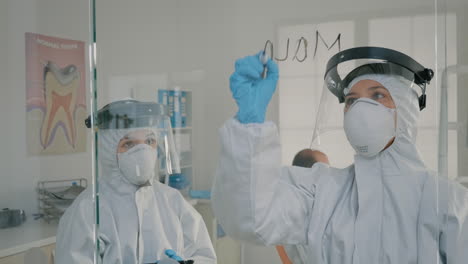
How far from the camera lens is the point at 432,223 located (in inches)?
42.6

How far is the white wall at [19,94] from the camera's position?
4.33 feet

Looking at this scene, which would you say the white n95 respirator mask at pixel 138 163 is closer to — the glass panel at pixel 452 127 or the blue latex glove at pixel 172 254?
the blue latex glove at pixel 172 254

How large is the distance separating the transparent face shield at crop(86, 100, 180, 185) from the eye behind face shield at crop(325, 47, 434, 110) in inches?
17.6

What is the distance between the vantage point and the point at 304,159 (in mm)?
1092

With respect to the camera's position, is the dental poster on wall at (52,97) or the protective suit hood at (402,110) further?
the dental poster on wall at (52,97)

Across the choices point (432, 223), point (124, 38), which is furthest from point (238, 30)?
point (432, 223)

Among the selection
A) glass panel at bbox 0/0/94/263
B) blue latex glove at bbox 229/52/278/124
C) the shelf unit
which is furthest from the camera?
glass panel at bbox 0/0/94/263

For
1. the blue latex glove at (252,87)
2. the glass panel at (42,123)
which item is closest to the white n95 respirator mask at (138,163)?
the glass panel at (42,123)

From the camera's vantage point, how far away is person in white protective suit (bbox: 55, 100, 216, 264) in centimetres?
114

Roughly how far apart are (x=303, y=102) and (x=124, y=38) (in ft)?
1.72

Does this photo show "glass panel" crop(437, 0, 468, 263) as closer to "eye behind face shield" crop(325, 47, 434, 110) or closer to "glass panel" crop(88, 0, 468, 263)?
"glass panel" crop(88, 0, 468, 263)

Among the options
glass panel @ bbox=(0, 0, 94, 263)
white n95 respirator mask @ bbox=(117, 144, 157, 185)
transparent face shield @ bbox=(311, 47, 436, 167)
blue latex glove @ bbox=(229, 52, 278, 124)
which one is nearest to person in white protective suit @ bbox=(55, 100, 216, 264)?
white n95 respirator mask @ bbox=(117, 144, 157, 185)

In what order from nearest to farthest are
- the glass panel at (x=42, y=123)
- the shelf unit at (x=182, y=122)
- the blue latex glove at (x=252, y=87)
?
1. the blue latex glove at (x=252, y=87)
2. the shelf unit at (x=182, y=122)
3. the glass panel at (x=42, y=123)

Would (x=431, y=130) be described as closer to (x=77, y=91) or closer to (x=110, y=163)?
(x=110, y=163)
